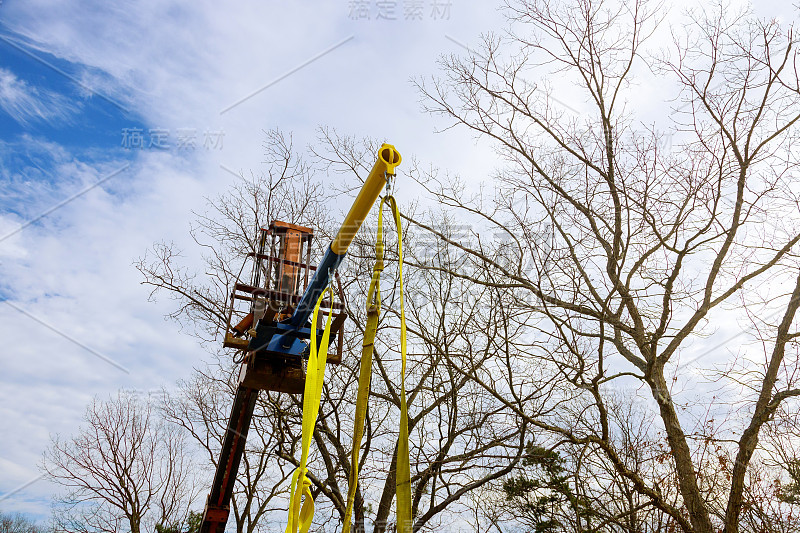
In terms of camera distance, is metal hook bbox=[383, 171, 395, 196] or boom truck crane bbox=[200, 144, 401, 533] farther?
boom truck crane bbox=[200, 144, 401, 533]

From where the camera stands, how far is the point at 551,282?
8016 millimetres

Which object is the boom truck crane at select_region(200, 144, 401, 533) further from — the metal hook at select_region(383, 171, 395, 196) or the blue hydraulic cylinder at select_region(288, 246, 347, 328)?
the metal hook at select_region(383, 171, 395, 196)

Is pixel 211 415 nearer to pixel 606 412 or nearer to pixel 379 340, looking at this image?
pixel 379 340

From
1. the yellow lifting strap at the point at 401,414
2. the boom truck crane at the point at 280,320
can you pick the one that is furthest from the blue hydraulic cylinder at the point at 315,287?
the yellow lifting strap at the point at 401,414

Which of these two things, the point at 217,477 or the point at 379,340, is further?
the point at 379,340

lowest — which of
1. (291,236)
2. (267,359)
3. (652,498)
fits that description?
(652,498)

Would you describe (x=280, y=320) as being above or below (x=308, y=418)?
above

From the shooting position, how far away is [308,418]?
2.73 m

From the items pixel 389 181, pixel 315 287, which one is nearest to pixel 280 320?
pixel 315 287

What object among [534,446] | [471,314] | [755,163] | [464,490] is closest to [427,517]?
[464,490]

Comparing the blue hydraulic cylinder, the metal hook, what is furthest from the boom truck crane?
the metal hook

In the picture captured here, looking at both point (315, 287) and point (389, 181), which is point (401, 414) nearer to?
point (389, 181)

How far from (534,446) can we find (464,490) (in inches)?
90.5

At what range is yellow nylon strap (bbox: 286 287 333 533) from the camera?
2732mm
